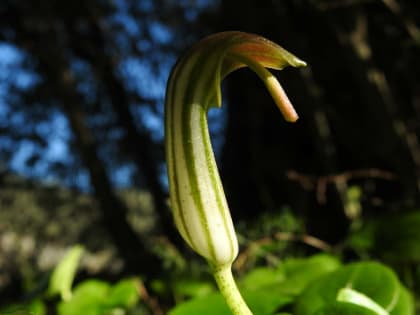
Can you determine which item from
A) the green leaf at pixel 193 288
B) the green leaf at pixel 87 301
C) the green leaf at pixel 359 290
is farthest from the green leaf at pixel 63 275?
the green leaf at pixel 359 290

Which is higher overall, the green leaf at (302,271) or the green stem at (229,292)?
the green stem at (229,292)

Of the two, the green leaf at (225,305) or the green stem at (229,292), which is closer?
the green stem at (229,292)

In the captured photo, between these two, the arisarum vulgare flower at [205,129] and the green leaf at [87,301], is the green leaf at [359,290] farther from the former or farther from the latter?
the green leaf at [87,301]

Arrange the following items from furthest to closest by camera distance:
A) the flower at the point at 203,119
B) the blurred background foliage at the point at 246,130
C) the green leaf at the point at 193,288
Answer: the blurred background foliage at the point at 246,130, the green leaf at the point at 193,288, the flower at the point at 203,119

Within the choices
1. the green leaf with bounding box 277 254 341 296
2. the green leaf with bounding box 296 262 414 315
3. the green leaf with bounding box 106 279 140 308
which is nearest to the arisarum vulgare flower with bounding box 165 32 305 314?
the green leaf with bounding box 296 262 414 315

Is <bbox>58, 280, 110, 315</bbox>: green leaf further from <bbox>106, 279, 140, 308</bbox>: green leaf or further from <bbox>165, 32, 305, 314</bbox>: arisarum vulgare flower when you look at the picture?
<bbox>165, 32, 305, 314</bbox>: arisarum vulgare flower

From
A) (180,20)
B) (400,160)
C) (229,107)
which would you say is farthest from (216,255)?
(180,20)

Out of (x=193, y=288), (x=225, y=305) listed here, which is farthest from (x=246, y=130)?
(x=225, y=305)
